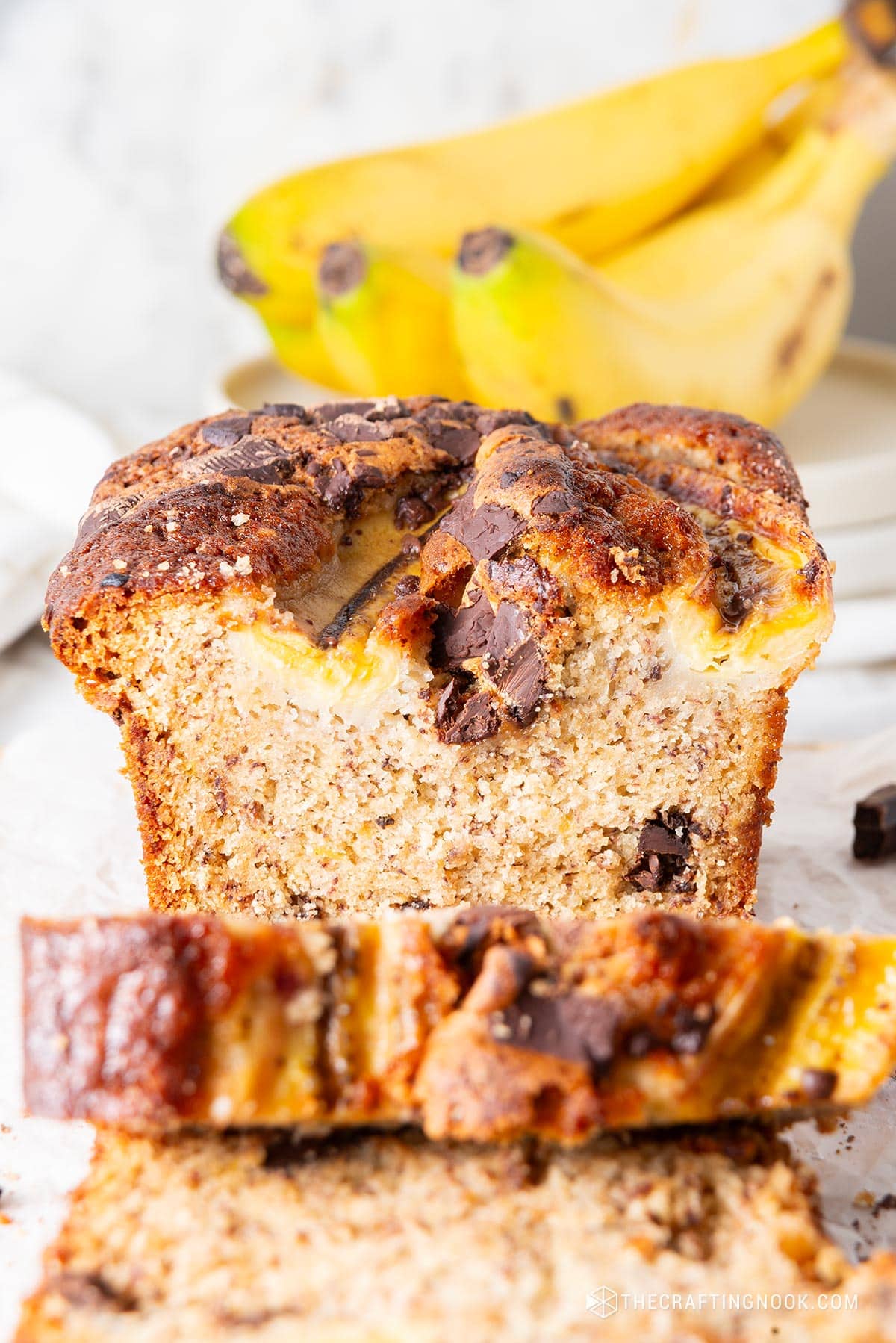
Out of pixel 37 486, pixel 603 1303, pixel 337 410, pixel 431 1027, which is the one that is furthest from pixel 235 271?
pixel 603 1303

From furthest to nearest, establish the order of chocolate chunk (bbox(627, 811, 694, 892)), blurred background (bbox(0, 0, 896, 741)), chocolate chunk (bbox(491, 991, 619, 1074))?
1. blurred background (bbox(0, 0, 896, 741))
2. chocolate chunk (bbox(627, 811, 694, 892))
3. chocolate chunk (bbox(491, 991, 619, 1074))

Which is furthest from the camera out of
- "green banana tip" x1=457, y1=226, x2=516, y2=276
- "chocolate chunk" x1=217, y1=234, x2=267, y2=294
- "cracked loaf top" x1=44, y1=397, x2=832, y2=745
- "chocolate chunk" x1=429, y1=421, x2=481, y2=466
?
"chocolate chunk" x1=217, y1=234, x2=267, y2=294

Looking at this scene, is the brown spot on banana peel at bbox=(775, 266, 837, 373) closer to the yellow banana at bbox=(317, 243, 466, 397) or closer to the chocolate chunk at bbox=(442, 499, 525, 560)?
the yellow banana at bbox=(317, 243, 466, 397)

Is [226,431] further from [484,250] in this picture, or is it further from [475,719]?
[484,250]

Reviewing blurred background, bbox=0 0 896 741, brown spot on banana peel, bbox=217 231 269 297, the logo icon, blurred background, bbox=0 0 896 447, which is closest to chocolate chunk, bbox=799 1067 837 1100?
the logo icon

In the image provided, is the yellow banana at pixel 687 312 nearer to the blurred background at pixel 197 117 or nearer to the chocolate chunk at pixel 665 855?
the blurred background at pixel 197 117

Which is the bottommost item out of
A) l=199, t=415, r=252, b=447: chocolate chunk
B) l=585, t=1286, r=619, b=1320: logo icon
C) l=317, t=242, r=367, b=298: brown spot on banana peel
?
l=585, t=1286, r=619, b=1320: logo icon

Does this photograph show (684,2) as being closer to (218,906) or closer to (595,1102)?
(218,906)
